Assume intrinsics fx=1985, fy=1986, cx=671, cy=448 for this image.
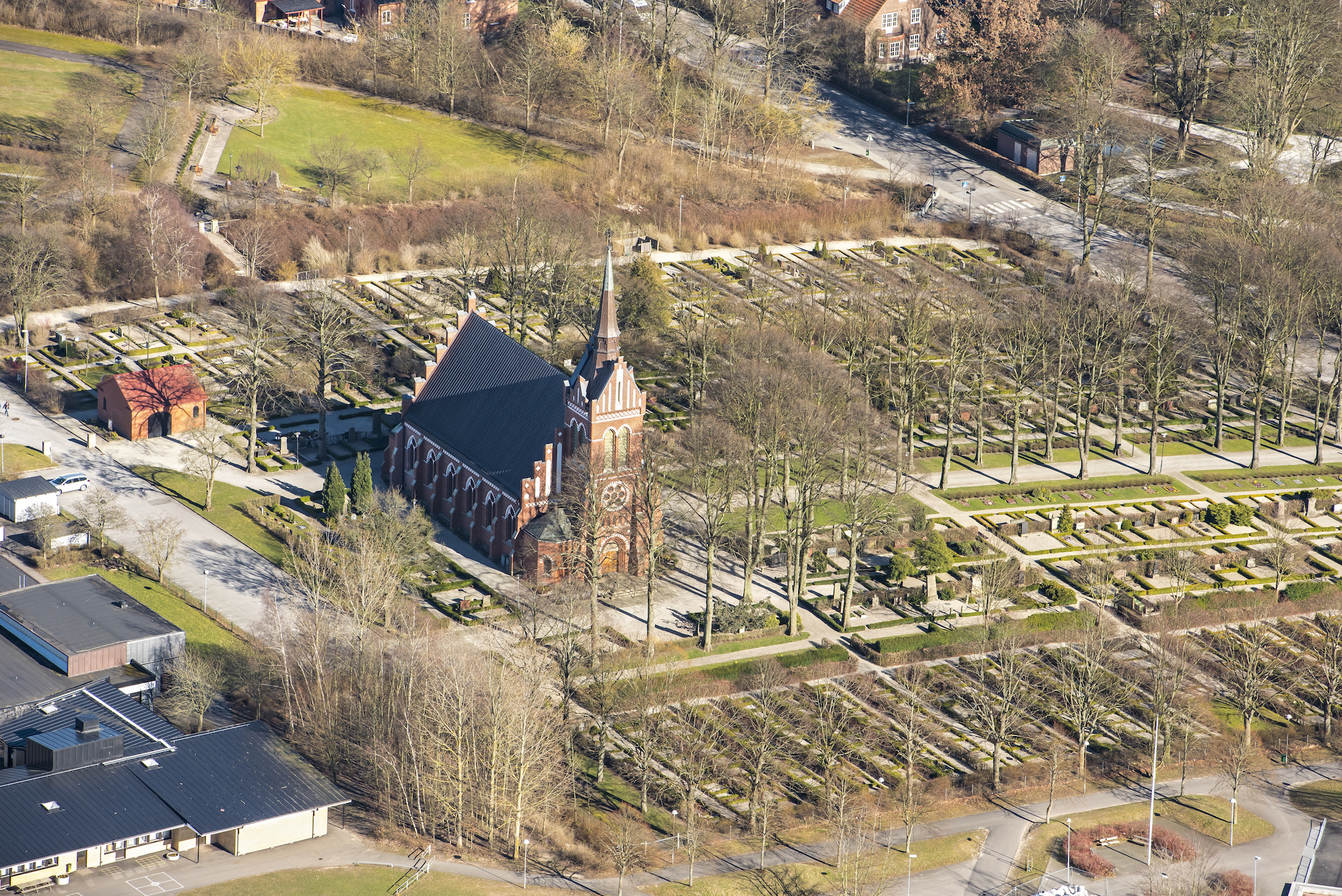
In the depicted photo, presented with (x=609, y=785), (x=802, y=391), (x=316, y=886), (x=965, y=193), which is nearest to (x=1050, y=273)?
(x=965, y=193)

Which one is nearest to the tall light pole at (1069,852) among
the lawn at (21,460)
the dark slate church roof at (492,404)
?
the dark slate church roof at (492,404)

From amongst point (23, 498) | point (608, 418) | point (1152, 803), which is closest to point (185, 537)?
point (23, 498)

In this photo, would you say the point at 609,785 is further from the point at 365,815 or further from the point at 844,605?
the point at 844,605

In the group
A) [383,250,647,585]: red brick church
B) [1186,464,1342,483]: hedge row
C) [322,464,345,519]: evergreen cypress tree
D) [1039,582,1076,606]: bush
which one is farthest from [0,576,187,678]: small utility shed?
[1186,464,1342,483]: hedge row

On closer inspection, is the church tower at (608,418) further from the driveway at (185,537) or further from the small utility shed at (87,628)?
the small utility shed at (87,628)

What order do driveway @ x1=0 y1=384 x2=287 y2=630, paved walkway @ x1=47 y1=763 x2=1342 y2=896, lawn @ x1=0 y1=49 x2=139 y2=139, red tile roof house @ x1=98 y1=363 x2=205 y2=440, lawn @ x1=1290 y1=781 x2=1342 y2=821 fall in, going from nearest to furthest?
paved walkway @ x1=47 y1=763 x2=1342 y2=896, lawn @ x1=1290 y1=781 x2=1342 y2=821, driveway @ x1=0 y1=384 x2=287 y2=630, red tile roof house @ x1=98 y1=363 x2=205 y2=440, lawn @ x1=0 y1=49 x2=139 y2=139

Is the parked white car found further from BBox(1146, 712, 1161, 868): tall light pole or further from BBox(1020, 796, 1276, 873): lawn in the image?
BBox(1146, 712, 1161, 868): tall light pole
